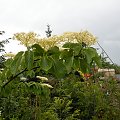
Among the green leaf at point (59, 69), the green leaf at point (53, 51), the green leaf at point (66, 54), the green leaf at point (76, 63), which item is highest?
the green leaf at point (53, 51)

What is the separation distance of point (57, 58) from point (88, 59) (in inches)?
5.8

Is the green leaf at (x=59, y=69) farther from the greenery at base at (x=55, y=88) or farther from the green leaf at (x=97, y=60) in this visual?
the green leaf at (x=97, y=60)

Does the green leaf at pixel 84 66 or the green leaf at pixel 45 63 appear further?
the green leaf at pixel 84 66

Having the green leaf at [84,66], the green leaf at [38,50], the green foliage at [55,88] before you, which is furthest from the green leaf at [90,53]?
the green leaf at [38,50]

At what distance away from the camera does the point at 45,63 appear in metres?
1.57

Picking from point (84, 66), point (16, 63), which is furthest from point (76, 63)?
point (16, 63)

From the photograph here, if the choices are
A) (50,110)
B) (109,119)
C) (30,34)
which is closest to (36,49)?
(30,34)

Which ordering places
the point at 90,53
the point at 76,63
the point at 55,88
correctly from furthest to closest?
1. the point at 55,88
2. the point at 76,63
3. the point at 90,53

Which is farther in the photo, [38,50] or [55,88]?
[55,88]

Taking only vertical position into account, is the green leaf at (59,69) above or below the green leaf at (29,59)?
A: below

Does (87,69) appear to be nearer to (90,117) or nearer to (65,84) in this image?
(90,117)

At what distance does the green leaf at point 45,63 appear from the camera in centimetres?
156

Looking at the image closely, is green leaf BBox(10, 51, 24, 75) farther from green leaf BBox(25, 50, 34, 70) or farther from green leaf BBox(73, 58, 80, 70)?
green leaf BBox(73, 58, 80, 70)

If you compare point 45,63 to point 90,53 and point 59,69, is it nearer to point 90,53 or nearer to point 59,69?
point 59,69
